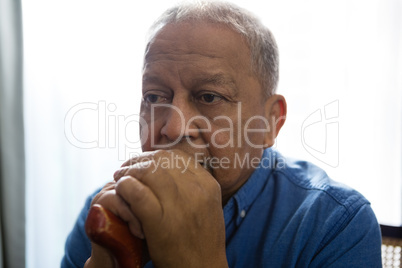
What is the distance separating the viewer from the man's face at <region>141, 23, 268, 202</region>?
996mm

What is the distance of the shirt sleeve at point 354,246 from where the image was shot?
0.96 m

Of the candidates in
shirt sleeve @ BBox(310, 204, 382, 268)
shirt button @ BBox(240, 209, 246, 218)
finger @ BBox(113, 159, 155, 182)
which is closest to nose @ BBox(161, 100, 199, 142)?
finger @ BBox(113, 159, 155, 182)

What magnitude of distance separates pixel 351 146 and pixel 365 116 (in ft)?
0.60

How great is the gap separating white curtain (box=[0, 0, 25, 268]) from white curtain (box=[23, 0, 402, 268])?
0.35 ft

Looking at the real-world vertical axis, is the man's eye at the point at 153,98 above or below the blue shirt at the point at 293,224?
above

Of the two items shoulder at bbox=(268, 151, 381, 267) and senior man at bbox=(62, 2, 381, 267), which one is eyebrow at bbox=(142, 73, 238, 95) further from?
shoulder at bbox=(268, 151, 381, 267)

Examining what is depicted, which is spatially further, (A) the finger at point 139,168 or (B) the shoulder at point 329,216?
(B) the shoulder at point 329,216

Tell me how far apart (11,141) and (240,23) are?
1739 millimetres

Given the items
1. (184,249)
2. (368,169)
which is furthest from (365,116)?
(184,249)

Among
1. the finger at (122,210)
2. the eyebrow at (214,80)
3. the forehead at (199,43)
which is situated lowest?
the finger at (122,210)

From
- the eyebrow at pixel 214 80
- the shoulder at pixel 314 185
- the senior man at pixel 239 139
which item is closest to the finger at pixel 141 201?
the senior man at pixel 239 139

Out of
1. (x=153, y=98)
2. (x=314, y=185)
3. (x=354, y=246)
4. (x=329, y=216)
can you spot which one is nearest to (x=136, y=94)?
(x=153, y=98)

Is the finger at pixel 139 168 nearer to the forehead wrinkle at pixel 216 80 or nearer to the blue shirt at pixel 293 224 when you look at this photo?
the forehead wrinkle at pixel 216 80

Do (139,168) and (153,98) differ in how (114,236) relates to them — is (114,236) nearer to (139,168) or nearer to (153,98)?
(139,168)
